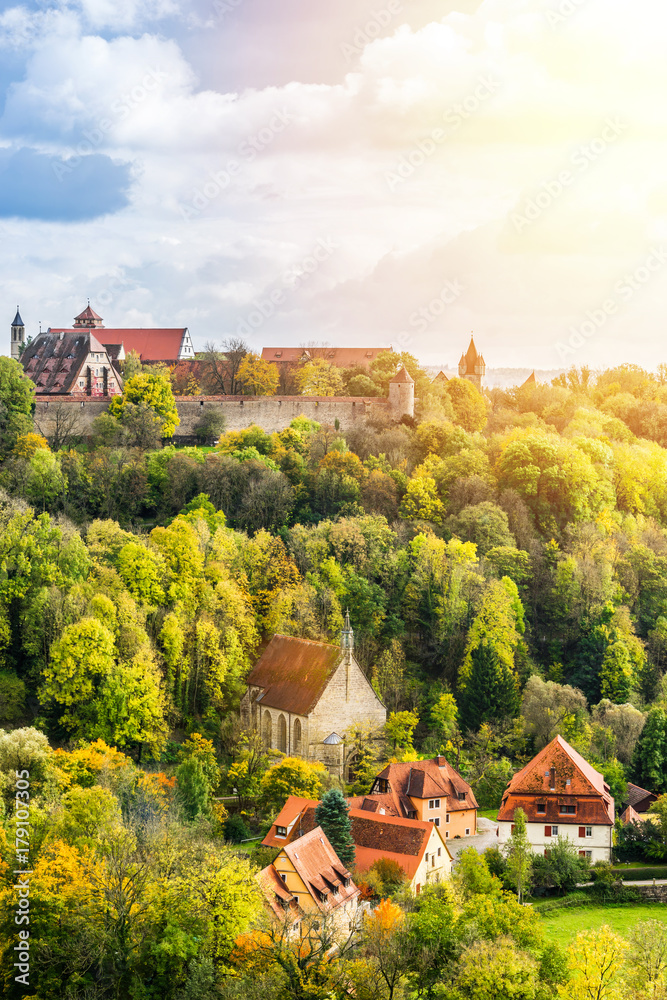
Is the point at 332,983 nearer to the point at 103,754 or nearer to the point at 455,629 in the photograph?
the point at 103,754

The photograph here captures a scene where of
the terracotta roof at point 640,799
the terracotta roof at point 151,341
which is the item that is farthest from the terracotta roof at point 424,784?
the terracotta roof at point 151,341

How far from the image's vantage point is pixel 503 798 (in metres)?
37.8

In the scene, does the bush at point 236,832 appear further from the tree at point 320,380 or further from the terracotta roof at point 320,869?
the tree at point 320,380

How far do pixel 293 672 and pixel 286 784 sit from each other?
658 cm

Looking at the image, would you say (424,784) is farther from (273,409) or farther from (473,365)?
(473,365)

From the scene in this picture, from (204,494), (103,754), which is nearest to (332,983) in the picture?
(103,754)

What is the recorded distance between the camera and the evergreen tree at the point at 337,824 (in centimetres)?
3170

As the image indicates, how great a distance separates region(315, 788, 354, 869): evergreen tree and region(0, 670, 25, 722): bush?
1116cm

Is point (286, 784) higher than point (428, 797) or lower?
higher

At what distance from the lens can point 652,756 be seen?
41969 millimetres

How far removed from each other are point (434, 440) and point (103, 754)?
26276mm

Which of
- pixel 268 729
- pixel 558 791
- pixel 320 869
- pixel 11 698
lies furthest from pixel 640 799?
pixel 11 698

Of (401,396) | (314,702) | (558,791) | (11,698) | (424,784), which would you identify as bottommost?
(558,791)

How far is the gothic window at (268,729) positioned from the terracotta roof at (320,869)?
10575 mm
